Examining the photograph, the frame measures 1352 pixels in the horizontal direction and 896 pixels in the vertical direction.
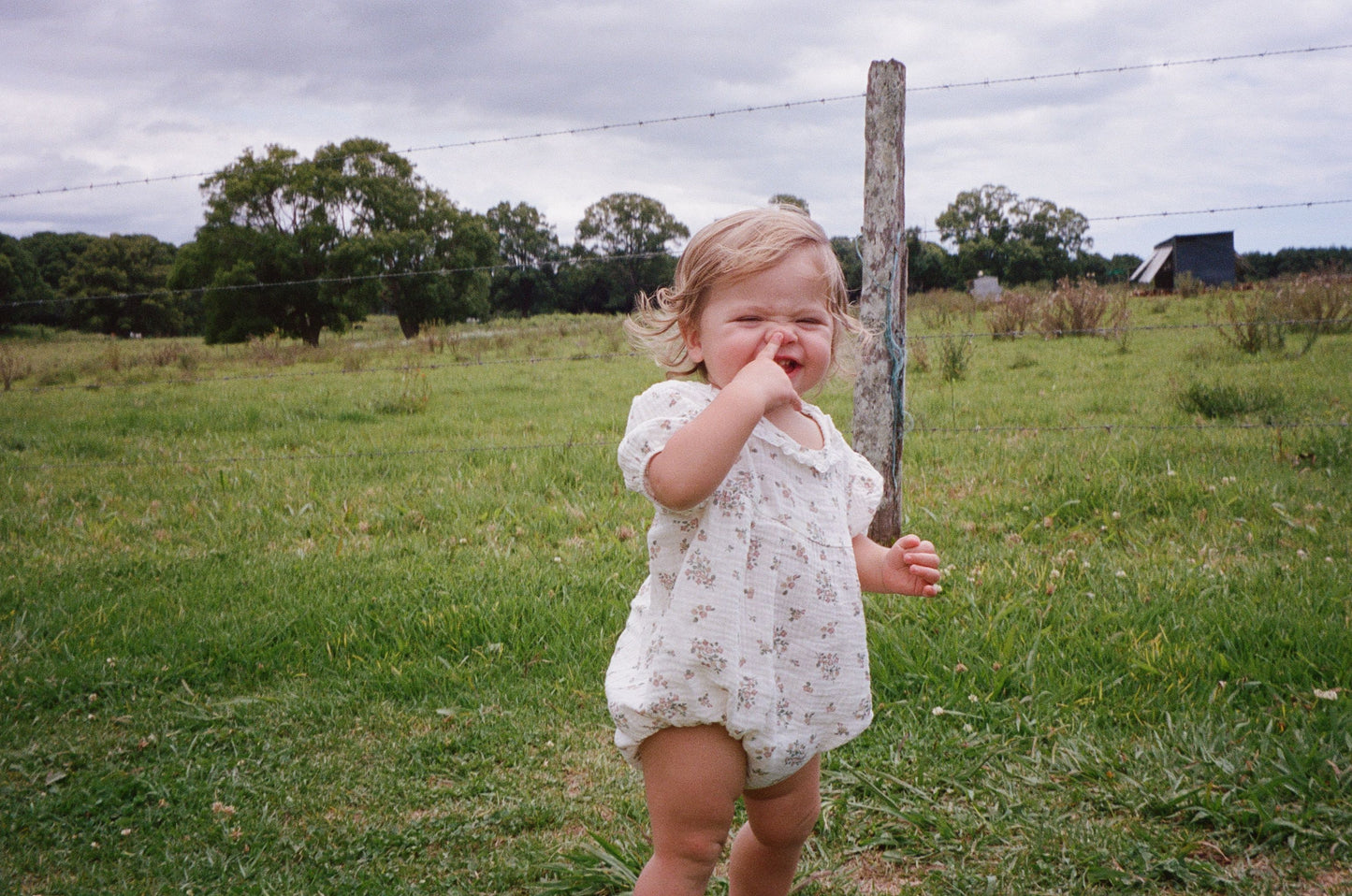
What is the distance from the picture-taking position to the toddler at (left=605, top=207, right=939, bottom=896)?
146cm

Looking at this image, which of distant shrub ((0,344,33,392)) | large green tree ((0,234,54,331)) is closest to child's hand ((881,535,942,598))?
distant shrub ((0,344,33,392))

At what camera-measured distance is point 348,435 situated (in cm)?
784

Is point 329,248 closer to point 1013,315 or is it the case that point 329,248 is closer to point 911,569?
point 1013,315

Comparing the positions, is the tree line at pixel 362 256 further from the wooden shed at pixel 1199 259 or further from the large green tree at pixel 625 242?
the wooden shed at pixel 1199 259

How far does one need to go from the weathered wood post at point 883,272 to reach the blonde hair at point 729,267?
2.15 metres

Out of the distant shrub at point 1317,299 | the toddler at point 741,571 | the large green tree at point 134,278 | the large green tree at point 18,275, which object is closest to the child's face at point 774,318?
the toddler at point 741,571

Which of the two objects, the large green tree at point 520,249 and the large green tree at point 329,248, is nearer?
the large green tree at point 520,249

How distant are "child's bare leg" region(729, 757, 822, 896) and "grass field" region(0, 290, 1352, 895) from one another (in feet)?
1.36

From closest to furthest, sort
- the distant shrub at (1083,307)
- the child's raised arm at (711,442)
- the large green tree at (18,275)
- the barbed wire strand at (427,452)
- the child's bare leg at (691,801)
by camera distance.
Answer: the child's raised arm at (711,442) < the child's bare leg at (691,801) < the barbed wire strand at (427,452) < the distant shrub at (1083,307) < the large green tree at (18,275)

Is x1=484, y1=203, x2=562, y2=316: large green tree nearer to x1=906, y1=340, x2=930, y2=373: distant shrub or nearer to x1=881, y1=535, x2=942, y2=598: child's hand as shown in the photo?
x1=906, y1=340, x2=930, y2=373: distant shrub

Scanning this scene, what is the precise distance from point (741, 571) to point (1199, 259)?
136ft

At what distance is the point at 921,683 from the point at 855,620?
1.60 metres

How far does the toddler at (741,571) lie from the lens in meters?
1.46

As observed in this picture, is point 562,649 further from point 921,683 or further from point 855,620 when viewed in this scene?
point 855,620
